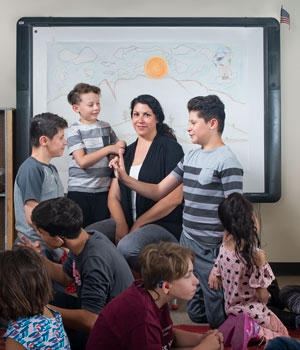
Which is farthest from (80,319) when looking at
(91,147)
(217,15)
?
(217,15)

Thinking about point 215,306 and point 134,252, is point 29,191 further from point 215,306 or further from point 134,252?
point 215,306

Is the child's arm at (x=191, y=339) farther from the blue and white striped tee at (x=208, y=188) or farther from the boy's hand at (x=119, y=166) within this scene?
the boy's hand at (x=119, y=166)

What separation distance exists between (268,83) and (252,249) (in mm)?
1340

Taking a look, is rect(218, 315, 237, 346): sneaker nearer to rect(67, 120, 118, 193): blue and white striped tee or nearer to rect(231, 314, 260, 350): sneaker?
rect(231, 314, 260, 350): sneaker

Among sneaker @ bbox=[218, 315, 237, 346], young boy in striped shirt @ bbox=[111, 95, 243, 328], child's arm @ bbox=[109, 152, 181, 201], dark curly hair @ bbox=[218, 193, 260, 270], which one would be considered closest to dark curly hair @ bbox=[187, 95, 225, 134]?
young boy in striped shirt @ bbox=[111, 95, 243, 328]

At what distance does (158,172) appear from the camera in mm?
3727

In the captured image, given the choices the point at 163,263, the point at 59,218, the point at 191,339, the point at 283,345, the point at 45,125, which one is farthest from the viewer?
the point at 45,125

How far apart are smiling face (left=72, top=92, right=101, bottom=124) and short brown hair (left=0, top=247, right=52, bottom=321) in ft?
6.47

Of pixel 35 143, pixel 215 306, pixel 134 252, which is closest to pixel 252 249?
pixel 215 306

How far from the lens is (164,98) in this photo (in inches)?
151

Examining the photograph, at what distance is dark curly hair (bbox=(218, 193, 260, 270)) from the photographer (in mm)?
2883

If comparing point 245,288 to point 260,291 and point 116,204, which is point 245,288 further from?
point 116,204

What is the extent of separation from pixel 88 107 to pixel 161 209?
2.55 feet

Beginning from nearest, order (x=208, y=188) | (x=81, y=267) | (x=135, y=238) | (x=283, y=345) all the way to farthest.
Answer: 1. (x=283, y=345)
2. (x=81, y=267)
3. (x=208, y=188)
4. (x=135, y=238)
